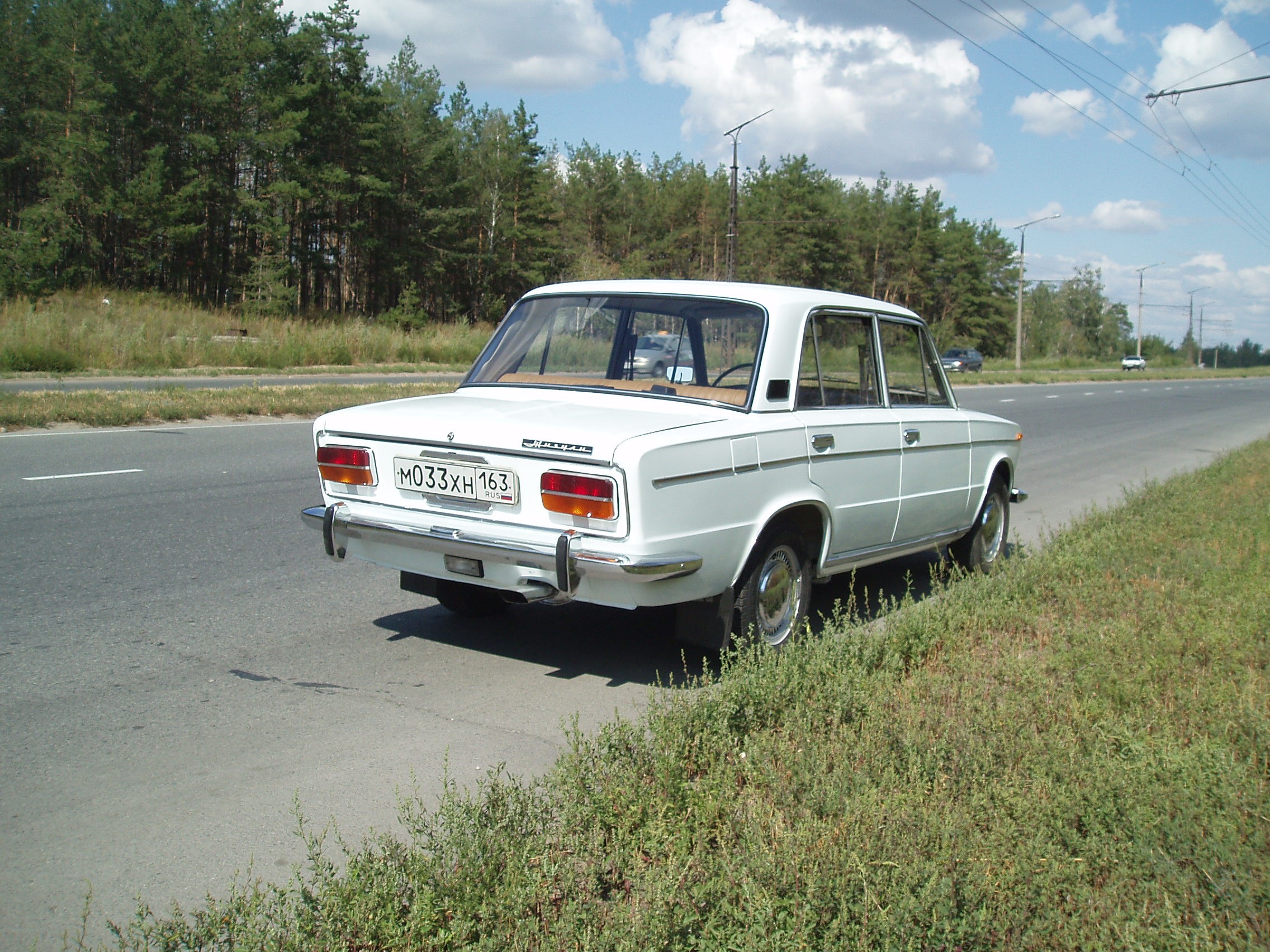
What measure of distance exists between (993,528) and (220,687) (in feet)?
17.2

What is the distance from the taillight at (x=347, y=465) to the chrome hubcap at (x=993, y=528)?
4.29 meters

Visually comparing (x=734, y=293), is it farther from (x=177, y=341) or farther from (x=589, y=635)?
(x=177, y=341)

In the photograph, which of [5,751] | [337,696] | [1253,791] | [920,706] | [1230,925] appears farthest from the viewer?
[337,696]

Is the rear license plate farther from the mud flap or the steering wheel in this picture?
the steering wheel

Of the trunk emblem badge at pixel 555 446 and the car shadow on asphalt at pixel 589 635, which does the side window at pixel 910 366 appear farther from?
the trunk emblem badge at pixel 555 446

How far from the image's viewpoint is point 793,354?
17.2 ft

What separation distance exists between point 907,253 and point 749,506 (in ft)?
262

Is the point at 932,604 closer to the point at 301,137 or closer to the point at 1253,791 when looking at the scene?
the point at 1253,791

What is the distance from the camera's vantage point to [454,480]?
4.71 m

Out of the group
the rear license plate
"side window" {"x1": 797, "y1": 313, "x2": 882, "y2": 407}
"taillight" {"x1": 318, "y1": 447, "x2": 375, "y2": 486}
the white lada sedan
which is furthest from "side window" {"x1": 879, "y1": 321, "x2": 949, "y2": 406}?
"taillight" {"x1": 318, "y1": 447, "x2": 375, "y2": 486}

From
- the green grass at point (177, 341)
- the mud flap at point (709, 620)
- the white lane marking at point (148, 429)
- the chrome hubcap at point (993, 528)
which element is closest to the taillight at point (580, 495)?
the mud flap at point (709, 620)

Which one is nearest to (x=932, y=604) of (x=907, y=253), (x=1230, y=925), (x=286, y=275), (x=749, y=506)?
(x=749, y=506)

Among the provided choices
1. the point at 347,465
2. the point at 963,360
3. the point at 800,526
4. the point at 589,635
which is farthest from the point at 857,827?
the point at 963,360

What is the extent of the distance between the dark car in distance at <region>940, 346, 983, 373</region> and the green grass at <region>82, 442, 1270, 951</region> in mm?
53348
